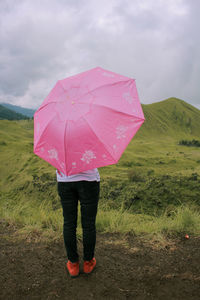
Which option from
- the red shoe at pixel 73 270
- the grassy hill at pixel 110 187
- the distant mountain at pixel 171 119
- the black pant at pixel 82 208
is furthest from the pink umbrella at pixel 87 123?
the distant mountain at pixel 171 119

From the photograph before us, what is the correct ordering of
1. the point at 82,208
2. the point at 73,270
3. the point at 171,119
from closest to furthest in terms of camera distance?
the point at 82,208 → the point at 73,270 → the point at 171,119

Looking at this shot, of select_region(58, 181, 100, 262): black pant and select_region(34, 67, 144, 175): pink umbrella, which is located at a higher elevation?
select_region(34, 67, 144, 175): pink umbrella

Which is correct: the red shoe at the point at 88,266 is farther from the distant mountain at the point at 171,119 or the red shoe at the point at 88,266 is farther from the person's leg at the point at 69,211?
the distant mountain at the point at 171,119

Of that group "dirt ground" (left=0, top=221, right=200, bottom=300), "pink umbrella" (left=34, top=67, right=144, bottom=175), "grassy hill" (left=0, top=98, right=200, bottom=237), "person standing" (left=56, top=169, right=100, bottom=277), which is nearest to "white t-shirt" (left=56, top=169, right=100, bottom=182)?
"person standing" (left=56, top=169, right=100, bottom=277)

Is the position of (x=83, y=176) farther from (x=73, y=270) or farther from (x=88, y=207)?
(x=73, y=270)

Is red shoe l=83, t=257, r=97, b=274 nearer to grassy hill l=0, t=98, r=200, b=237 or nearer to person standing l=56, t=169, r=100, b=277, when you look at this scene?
person standing l=56, t=169, r=100, b=277

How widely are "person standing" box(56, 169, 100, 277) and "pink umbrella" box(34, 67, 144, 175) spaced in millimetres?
157

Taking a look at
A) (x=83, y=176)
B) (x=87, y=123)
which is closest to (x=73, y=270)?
(x=83, y=176)

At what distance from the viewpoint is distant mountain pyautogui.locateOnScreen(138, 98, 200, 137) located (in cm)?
5593

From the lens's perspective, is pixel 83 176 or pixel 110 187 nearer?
pixel 83 176

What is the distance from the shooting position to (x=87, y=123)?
2.07 m

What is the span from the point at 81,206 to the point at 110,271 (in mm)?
870

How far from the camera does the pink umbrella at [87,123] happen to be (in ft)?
6.87

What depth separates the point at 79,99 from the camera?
220 cm
